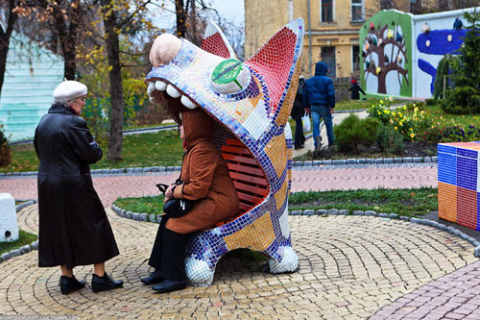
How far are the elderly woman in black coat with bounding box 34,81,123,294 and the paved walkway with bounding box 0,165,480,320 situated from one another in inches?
18.3

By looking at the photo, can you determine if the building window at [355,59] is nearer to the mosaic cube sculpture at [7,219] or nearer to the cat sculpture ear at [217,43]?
the cat sculpture ear at [217,43]

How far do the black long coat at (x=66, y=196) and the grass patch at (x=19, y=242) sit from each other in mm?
2125

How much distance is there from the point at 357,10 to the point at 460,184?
38.3m

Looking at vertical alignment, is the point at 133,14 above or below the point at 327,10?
below

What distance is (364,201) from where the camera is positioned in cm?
923

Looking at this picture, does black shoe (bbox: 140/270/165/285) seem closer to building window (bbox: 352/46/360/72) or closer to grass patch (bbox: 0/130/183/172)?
grass patch (bbox: 0/130/183/172)

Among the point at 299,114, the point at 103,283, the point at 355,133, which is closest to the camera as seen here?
the point at 103,283

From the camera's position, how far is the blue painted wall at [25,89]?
28.0 meters

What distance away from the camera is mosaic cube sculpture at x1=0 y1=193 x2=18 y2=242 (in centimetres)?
780

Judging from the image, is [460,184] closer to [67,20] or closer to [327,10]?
[67,20]

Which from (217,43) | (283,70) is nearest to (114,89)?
(217,43)

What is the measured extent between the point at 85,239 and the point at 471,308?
3.42m

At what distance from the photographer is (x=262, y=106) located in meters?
5.86

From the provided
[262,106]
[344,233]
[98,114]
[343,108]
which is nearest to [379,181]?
[344,233]
